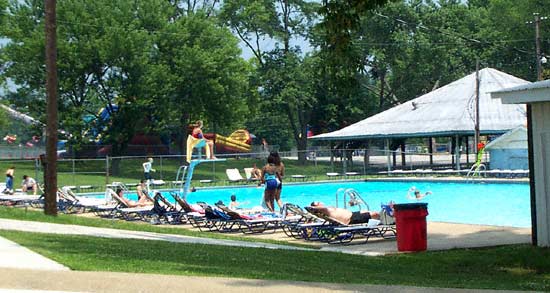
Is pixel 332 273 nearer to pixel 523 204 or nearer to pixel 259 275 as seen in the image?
pixel 259 275

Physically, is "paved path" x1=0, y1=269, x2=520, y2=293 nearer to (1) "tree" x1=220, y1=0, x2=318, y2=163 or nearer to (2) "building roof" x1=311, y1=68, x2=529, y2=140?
(2) "building roof" x1=311, y1=68, x2=529, y2=140

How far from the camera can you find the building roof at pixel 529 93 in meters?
13.7

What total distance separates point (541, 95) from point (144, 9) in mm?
38631

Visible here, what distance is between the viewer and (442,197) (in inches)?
1300

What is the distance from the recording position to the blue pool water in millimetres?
24969

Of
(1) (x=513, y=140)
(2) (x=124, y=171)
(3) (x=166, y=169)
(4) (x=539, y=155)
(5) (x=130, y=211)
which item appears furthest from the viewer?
(3) (x=166, y=169)

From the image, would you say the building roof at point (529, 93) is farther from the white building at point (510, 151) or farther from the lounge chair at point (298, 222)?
the white building at point (510, 151)

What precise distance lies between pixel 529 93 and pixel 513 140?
89.4 feet

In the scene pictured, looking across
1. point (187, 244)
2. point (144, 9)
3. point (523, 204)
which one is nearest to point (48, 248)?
point (187, 244)

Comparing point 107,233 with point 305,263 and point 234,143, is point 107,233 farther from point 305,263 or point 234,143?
point 234,143

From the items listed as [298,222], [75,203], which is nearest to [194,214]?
[298,222]

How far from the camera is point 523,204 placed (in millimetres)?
28438

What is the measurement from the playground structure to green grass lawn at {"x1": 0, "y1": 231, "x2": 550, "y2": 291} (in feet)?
167

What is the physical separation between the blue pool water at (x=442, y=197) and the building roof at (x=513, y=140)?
3.85 meters
